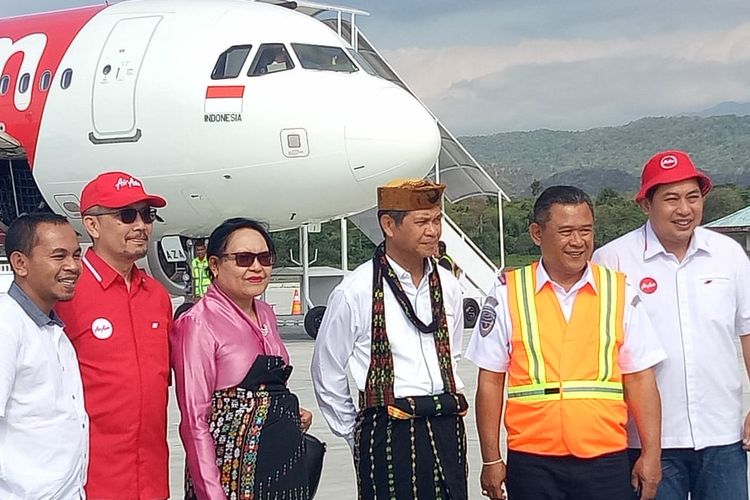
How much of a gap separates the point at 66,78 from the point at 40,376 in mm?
10825

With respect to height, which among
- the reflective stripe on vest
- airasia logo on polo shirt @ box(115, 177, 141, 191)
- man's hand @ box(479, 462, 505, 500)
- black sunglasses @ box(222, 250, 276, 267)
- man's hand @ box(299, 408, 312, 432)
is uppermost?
airasia logo on polo shirt @ box(115, 177, 141, 191)

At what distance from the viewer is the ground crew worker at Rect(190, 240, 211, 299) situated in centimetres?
1416

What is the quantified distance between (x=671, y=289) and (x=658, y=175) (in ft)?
1.50

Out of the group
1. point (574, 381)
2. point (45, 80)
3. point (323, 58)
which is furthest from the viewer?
point (45, 80)

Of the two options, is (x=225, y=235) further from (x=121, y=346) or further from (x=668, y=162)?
(x=668, y=162)

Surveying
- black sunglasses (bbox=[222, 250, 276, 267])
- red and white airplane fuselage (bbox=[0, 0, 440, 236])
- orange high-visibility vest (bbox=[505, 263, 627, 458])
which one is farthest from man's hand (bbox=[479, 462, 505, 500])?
red and white airplane fuselage (bbox=[0, 0, 440, 236])

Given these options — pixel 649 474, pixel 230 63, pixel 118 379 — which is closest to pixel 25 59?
pixel 230 63

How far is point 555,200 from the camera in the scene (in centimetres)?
418

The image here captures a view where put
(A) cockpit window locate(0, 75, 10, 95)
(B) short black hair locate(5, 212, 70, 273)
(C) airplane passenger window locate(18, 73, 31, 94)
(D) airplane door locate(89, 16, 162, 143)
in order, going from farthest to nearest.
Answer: (A) cockpit window locate(0, 75, 10, 95) → (C) airplane passenger window locate(18, 73, 31, 94) → (D) airplane door locate(89, 16, 162, 143) → (B) short black hair locate(5, 212, 70, 273)

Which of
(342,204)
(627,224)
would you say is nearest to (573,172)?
(627,224)

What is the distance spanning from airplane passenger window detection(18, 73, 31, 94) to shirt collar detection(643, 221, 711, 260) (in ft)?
37.8

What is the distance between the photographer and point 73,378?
3668 millimetres

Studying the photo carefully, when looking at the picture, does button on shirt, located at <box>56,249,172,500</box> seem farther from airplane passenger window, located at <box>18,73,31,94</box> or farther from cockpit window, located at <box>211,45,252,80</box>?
airplane passenger window, located at <box>18,73,31,94</box>

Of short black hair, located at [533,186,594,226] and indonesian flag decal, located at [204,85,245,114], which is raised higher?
indonesian flag decal, located at [204,85,245,114]
